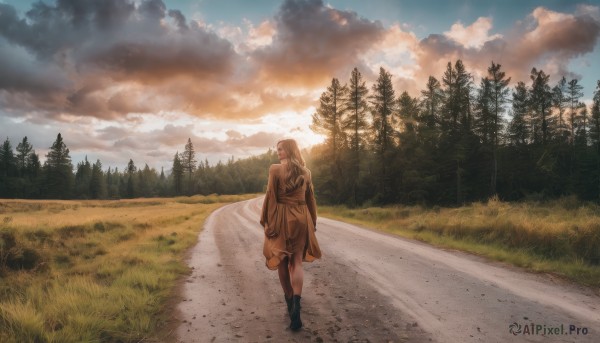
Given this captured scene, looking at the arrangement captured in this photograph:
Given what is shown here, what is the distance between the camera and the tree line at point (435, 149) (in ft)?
112

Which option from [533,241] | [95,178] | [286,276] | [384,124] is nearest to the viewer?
[286,276]

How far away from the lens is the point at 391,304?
16.5ft

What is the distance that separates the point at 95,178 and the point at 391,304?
109017mm

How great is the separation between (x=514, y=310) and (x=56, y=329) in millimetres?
6170

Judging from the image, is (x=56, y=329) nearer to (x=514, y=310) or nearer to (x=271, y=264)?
(x=271, y=264)

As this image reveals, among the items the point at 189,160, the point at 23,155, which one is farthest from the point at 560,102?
the point at 23,155

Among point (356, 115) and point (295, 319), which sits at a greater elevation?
point (356, 115)

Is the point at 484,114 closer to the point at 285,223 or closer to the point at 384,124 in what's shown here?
the point at 384,124

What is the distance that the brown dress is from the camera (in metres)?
4.59

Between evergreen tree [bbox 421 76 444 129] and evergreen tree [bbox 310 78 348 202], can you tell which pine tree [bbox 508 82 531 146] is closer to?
evergreen tree [bbox 421 76 444 129]

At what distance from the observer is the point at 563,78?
142 ft

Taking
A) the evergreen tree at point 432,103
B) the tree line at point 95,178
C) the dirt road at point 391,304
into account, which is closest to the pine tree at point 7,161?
the tree line at point 95,178

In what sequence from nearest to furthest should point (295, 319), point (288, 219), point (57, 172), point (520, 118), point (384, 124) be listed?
point (295, 319) < point (288, 219) < point (384, 124) < point (520, 118) < point (57, 172)

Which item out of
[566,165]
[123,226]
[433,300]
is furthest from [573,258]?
[566,165]
